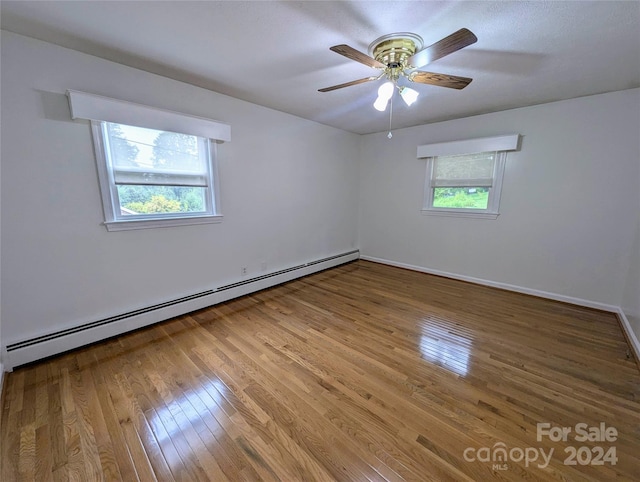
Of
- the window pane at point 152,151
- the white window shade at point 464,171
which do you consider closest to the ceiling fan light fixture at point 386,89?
the window pane at point 152,151

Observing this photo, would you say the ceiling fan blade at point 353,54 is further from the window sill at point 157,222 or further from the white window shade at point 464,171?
the white window shade at point 464,171

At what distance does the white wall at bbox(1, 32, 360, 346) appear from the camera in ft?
5.89

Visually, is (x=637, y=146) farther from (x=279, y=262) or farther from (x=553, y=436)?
(x=279, y=262)

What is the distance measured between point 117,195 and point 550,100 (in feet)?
15.2

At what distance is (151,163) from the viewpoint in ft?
7.87

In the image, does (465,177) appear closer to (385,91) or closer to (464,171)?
(464,171)

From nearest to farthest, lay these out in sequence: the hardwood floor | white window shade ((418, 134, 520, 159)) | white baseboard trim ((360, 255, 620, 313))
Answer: the hardwood floor → white baseboard trim ((360, 255, 620, 313)) → white window shade ((418, 134, 520, 159))

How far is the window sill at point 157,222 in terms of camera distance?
7.26 ft

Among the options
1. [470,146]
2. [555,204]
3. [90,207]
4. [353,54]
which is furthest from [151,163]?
[555,204]

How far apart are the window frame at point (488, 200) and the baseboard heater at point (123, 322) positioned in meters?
2.51

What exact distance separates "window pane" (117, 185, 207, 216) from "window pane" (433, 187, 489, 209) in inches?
133

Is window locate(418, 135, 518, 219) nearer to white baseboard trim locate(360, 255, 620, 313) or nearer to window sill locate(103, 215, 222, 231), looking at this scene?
white baseboard trim locate(360, 255, 620, 313)

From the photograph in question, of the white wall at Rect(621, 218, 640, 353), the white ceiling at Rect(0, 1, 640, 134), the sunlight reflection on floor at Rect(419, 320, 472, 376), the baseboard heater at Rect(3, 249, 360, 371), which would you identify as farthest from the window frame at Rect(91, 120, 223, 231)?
the white wall at Rect(621, 218, 640, 353)

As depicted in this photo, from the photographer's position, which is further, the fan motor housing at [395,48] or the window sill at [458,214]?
the window sill at [458,214]
